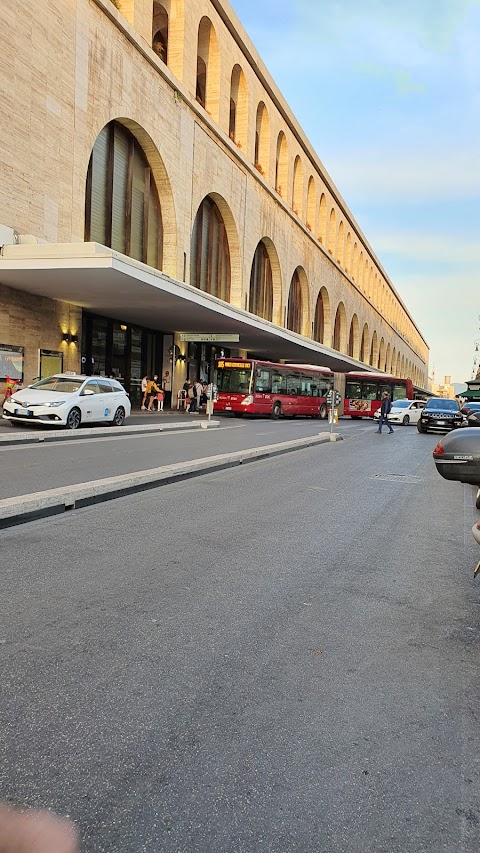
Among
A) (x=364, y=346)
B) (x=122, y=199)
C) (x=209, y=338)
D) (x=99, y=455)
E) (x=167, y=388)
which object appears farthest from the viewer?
(x=364, y=346)

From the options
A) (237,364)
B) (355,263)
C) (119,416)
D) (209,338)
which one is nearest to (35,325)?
(119,416)

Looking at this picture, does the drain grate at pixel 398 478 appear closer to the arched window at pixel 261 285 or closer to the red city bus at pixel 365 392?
the red city bus at pixel 365 392

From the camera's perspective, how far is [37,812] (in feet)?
6.95

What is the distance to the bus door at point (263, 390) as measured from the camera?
31.3m

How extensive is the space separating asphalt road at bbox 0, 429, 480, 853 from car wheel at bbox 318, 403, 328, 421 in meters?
33.1

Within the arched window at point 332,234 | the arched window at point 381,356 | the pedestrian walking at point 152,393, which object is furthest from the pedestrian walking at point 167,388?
the arched window at point 381,356

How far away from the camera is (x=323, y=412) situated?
40.0 m

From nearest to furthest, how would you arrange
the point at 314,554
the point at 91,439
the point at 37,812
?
1. the point at 37,812
2. the point at 314,554
3. the point at 91,439

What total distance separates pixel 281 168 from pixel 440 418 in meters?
31.0

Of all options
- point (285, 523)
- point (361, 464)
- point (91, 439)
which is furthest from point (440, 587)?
point (91, 439)

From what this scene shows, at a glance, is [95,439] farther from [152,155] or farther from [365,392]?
[365,392]

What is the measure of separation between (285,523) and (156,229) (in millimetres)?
27505

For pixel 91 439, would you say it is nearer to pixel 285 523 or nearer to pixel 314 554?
pixel 285 523

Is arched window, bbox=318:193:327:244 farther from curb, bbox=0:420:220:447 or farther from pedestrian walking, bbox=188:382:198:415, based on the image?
curb, bbox=0:420:220:447
